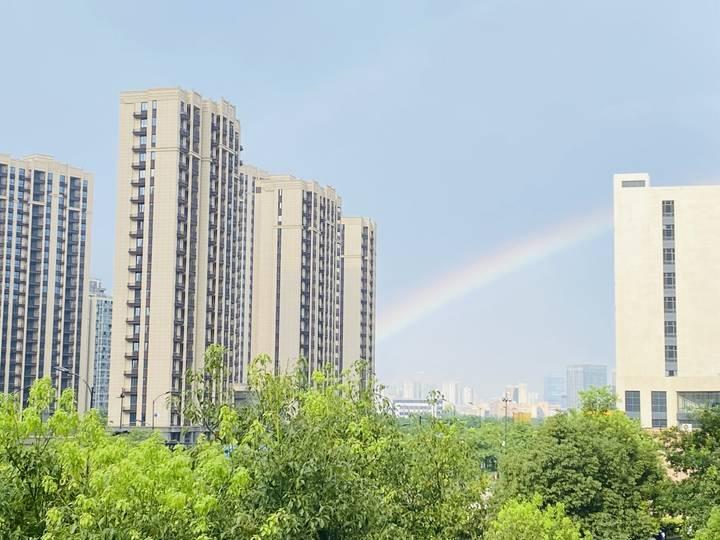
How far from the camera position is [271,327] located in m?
80.5

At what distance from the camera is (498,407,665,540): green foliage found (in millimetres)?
29531

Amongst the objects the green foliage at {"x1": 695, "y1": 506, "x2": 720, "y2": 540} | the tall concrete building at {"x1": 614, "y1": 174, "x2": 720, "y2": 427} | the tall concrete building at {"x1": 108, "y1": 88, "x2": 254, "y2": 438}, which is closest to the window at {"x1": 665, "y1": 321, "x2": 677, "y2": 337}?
the tall concrete building at {"x1": 614, "y1": 174, "x2": 720, "y2": 427}

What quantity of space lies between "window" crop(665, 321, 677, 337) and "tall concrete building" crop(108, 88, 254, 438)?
31.2m

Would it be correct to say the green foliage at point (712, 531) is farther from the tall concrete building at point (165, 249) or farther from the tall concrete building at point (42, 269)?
the tall concrete building at point (42, 269)

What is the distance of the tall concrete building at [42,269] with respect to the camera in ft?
267

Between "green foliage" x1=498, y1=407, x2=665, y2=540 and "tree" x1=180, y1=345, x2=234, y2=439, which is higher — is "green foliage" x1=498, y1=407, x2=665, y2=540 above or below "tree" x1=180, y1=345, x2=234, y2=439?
below

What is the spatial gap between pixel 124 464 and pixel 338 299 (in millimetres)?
80514

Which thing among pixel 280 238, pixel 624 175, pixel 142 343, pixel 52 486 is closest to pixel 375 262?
pixel 280 238

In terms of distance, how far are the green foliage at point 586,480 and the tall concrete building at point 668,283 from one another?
32.6 metres

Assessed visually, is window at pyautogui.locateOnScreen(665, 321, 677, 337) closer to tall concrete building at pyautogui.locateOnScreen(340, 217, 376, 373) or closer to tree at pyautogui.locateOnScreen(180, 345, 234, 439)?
tall concrete building at pyautogui.locateOnScreen(340, 217, 376, 373)

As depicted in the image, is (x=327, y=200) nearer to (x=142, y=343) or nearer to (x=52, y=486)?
(x=142, y=343)

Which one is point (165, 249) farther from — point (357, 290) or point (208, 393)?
point (208, 393)

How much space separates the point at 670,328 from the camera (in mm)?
63969

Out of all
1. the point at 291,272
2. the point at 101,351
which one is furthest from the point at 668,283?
the point at 101,351
